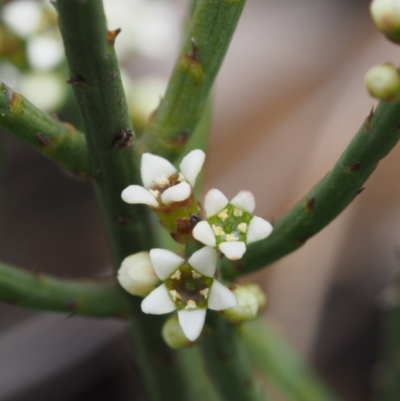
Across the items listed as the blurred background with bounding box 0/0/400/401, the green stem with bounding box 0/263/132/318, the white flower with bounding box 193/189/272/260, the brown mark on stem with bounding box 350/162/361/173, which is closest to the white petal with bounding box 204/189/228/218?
the white flower with bounding box 193/189/272/260

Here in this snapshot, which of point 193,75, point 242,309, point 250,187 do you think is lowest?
point 242,309

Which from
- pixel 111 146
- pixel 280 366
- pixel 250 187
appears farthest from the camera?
pixel 250 187

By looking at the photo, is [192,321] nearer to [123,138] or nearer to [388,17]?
[123,138]

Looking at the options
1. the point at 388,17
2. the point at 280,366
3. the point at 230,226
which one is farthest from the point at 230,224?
the point at 280,366

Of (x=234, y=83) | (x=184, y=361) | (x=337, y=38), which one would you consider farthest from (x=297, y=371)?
(x=337, y=38)

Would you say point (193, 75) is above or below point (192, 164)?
above

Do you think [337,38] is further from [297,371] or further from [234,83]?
[297,371]

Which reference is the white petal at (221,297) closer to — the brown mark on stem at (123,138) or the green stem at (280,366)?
the brown mark on stem at (123,138)
